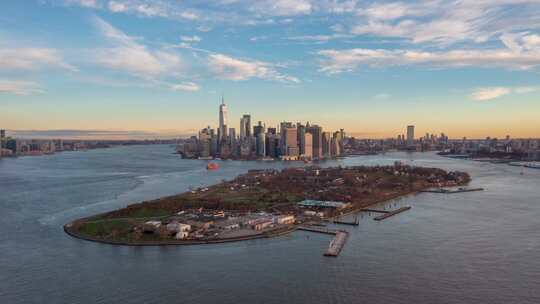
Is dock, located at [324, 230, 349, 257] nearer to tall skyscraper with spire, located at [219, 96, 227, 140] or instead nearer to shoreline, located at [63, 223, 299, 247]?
shoreline, located at [63, 223, 299, 247]

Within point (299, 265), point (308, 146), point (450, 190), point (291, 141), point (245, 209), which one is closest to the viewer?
point (299, 265)

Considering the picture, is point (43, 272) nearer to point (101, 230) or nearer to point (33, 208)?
point (101, 230)

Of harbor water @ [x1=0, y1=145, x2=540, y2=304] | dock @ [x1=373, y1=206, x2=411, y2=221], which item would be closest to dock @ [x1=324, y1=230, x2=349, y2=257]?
harbor water @ [x1=0, y1=145, x2=540, y2=304]

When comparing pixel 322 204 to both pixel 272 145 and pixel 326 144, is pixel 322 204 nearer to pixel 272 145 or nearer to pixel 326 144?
pixel 272 145

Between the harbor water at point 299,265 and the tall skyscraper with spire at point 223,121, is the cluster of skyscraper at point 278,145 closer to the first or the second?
the tall skyscraper with spire at point 223,121

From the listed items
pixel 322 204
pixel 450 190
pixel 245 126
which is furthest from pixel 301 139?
pixel 322 204

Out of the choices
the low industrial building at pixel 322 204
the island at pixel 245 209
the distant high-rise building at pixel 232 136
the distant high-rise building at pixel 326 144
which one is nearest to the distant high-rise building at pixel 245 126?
the distant high-rise building at pixel 232 136

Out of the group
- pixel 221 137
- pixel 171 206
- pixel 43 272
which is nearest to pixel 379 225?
pixel 171 206
